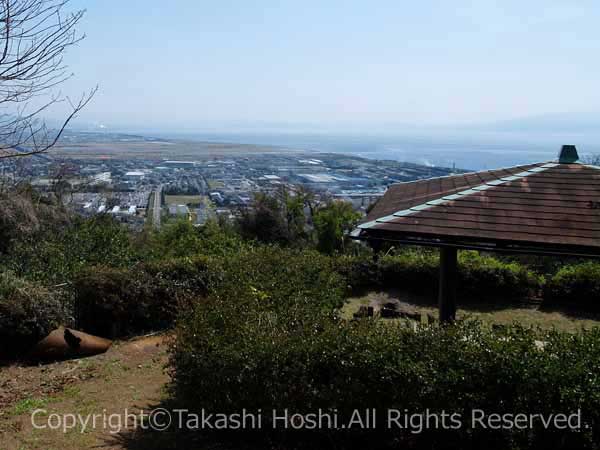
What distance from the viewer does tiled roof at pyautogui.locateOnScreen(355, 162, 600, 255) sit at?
4895 mm

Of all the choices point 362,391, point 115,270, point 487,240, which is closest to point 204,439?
point 362,391

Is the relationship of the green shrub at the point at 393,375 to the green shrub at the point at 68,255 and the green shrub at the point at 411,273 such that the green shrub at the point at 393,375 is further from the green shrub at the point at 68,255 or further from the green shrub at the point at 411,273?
the green shrub at the point at 411,273

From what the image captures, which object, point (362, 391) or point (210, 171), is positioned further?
point (210, 171)

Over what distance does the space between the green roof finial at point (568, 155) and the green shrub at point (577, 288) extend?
213 inches

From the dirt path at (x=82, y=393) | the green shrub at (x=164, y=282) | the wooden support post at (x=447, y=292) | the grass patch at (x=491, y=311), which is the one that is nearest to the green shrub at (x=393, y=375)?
the dirt path at (x=82, y=393)

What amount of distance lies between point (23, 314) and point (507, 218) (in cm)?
696

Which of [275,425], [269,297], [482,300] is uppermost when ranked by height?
[269,297]

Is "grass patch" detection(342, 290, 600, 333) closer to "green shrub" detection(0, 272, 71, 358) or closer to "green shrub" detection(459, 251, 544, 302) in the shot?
"green shrub" detection(459, 251, 544, 302)

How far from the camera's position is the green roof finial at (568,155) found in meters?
6.31

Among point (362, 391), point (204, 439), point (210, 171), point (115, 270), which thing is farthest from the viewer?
point (210, 171)

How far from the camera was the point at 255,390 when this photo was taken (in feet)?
13.7

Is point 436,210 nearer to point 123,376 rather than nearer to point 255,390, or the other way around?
point 255,390

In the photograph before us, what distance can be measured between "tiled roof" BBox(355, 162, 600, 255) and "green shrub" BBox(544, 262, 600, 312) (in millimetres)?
5546

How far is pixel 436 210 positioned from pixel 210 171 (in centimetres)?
3208
